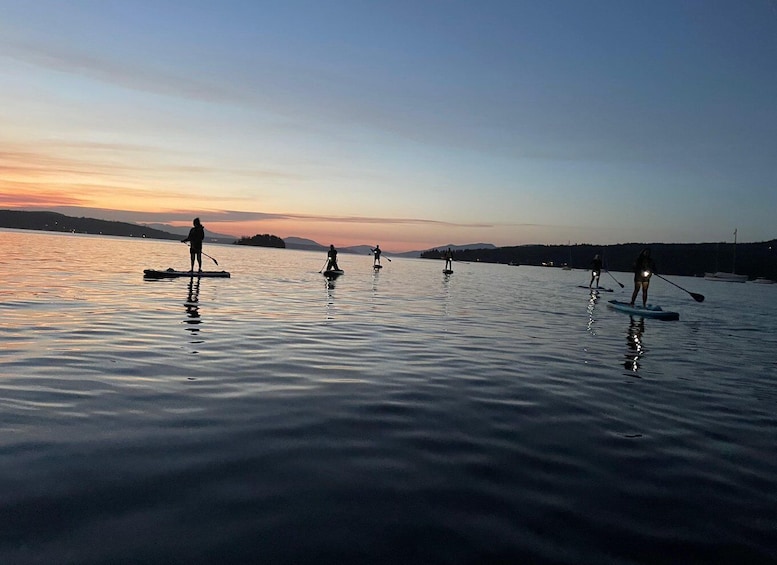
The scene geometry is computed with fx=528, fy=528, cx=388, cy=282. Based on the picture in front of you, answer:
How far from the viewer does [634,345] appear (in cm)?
1469

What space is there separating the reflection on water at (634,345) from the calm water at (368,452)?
0.28m

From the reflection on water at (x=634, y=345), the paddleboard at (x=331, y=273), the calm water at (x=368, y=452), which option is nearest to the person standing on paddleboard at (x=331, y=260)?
the paddleboard at (x=331, y=273)

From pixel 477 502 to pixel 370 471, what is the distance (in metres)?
1.07

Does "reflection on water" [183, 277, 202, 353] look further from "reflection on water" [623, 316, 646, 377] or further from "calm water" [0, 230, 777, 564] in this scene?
"reflection on water" [623, 316, 646, 377]

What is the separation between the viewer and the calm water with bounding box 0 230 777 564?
147 inches

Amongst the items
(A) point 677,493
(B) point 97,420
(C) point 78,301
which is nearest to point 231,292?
(C) point 78,301

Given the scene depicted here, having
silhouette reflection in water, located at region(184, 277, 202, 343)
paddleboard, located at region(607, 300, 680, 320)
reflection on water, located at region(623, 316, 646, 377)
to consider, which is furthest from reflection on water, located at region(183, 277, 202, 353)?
paddleboard, located at region(607, 300, 680, 320)

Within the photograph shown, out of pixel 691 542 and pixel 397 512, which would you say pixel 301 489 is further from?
pixel 691 542

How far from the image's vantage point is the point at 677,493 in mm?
4848

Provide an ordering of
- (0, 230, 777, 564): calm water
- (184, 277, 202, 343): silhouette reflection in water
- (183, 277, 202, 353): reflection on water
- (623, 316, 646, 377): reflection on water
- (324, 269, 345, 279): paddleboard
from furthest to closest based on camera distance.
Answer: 1. (324, 269, 345, 279): paddleboard
2. (184, 277, 202, 343): silhouette reflection in water
3. (183, 277, 202, 353): reflection on water
4. (623, 316, 646, 377): reflection on water
5. (0, 230, 777, 564): calm water

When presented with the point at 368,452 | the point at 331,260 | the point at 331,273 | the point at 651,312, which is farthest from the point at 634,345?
the point at 331,260

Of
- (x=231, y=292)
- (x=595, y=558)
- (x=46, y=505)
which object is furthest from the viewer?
(x=231, y=292)

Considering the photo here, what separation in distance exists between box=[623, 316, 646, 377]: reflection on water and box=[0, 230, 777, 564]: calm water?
0.91ft

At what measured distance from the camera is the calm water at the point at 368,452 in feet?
12.3
